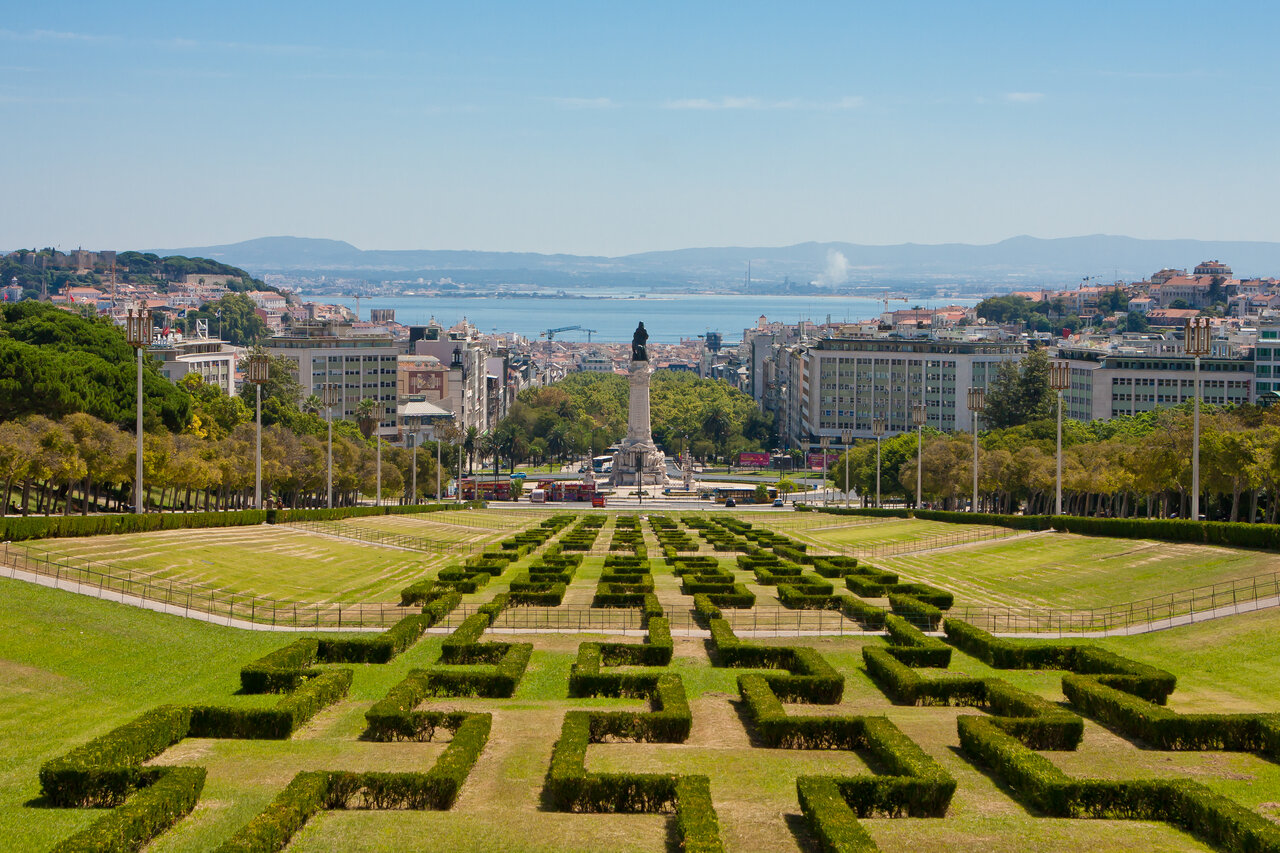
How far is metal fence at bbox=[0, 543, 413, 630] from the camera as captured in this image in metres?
39.9

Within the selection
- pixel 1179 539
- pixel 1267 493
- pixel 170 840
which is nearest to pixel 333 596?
pixel 170 840

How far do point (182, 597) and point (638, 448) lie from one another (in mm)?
104162

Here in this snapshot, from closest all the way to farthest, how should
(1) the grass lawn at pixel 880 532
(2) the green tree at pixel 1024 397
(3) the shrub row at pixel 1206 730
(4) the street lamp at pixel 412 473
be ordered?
(3) the shrub row at pixel 1206 730
(1) the grass lawn at pixel 880 532
(4) the street lamp at pixel 412 473
(2) the green tree at pixel 1024 397

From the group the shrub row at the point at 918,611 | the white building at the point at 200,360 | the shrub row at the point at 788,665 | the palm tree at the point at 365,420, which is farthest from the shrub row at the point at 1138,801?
the white building at the point at 200,360

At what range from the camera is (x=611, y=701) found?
31.0 metres

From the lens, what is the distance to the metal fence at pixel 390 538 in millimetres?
64875

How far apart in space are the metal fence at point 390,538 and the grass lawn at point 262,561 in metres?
2.91

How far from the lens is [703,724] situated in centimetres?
2903

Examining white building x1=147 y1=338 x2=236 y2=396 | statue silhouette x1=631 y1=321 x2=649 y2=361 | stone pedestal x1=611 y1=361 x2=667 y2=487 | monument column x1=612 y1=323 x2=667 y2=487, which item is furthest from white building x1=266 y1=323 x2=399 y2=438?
stone pedestal x1=611 y1=361 x2=667 y2=487

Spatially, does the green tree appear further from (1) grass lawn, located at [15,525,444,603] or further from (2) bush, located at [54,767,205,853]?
(2) bush, located at [54,767,205,853]

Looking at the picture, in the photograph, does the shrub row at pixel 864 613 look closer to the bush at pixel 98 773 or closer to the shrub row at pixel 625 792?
the shrub row at pixel 625 792

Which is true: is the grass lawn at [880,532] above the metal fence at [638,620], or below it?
below

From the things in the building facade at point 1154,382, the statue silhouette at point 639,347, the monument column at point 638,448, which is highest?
the statue silhouette at point 639,347

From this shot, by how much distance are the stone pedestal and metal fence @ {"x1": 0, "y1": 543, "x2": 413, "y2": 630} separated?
10002 centimetres
